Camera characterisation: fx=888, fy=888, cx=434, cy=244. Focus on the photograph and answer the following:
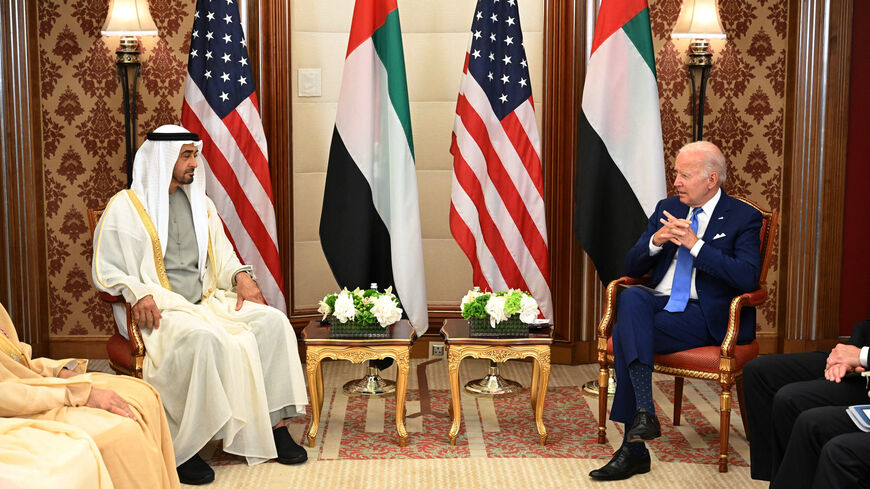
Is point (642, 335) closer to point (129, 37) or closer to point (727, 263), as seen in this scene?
point (727, 263)

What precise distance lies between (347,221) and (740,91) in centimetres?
264

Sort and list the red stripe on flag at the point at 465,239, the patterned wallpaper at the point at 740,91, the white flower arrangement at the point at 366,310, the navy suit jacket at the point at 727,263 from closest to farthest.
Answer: the navy suit jacket at the point at 727,263, the white flower arrangement at the point at 366,310, the red stripe on flag at the point at 465,239, the patterned wallpaper at the point at 740,91

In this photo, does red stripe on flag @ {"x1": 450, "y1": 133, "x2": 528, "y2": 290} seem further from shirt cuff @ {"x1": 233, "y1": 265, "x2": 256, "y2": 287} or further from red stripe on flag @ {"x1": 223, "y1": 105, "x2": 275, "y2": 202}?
shirt cuff @ {"x1": 233, "y1": 265, "x2": 256, "y2": 287}

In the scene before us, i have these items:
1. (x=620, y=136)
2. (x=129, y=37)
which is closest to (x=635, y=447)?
(x=620, y=136)

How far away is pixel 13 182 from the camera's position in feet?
17.4

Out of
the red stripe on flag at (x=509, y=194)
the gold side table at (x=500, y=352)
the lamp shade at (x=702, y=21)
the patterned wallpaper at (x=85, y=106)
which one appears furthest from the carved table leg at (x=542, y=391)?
the patterned wallpaper at (x=85, y=106)

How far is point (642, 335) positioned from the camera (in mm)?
3842

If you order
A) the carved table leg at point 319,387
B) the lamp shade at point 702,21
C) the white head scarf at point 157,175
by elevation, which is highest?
the lamp shade at point 702,21

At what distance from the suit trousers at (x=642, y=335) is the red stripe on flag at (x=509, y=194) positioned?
1030 mm

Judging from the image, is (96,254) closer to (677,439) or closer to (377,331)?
(377,331)

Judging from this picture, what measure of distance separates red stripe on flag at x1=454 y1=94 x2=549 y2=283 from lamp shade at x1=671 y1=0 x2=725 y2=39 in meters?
1.40

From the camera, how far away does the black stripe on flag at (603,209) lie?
190 inches

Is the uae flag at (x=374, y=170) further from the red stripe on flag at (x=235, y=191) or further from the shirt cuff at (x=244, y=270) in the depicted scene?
the shirt cuff at (x=244, y=270)

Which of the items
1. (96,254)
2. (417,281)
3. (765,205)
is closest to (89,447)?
(96,254)
